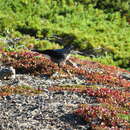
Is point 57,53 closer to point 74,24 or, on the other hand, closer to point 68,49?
point 68,49

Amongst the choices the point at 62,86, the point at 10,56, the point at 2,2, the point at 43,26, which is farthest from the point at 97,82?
the point at 2,2

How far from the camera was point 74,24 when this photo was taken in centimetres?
4616

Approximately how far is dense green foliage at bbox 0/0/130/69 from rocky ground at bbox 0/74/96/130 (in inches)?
735

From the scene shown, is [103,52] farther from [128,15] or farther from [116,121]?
[116,121]

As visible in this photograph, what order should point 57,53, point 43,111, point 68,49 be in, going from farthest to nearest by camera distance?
point 57,53, point 68,49, point 43,111

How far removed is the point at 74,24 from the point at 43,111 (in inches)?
1314

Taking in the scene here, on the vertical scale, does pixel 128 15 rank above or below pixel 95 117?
below

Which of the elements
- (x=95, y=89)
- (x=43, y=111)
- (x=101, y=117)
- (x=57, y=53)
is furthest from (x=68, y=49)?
(x=101, y=117)

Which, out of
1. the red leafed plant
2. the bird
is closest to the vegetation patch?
the bird

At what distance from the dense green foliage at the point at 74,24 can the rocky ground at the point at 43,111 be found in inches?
735

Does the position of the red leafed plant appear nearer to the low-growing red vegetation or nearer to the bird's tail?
the low-growing red vegetation

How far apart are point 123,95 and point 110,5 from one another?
39.4m

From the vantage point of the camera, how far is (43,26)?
4253 cm

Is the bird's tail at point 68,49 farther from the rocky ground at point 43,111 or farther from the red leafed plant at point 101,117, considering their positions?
the red leafed plant at point 101,117
